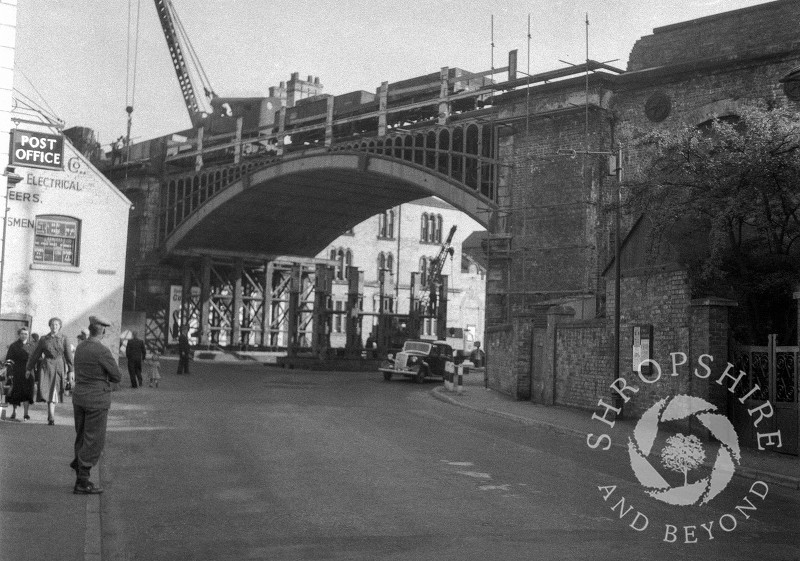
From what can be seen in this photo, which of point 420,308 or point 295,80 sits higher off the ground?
point 295,80

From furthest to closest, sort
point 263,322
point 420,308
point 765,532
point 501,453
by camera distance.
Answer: point 263,322 < point 420,308 < point 501,453 < point 765,532

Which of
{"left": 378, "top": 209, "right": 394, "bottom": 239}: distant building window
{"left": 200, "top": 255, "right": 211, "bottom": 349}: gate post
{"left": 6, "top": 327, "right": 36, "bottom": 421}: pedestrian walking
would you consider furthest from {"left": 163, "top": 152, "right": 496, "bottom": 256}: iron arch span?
{"left": 6, "top": 327, "right": 36, "bottom": 421}: pedestrian walking

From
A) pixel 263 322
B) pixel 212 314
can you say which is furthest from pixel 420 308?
pixel 212 314

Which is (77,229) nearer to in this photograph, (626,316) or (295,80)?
(626,316)

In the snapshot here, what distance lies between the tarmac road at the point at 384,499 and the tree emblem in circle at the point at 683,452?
282 millimetres

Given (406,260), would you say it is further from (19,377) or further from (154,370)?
(19,377)

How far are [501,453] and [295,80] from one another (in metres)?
65.0

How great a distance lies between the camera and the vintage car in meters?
37.6

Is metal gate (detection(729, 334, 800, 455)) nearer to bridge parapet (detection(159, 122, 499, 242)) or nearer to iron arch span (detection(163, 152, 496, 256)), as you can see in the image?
bridge parapet (detection(159, 122, 499, 242))

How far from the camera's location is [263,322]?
6369 cm

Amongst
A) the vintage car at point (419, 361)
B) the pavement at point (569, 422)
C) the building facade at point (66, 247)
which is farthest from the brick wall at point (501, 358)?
the building facade at point (66, 247)

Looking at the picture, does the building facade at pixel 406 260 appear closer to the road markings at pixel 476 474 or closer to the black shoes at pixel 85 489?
the road markings at pixel 476 474

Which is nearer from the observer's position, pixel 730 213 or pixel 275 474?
pixel 275 474

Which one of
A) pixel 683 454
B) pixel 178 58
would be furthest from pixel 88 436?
pixel 178 58
